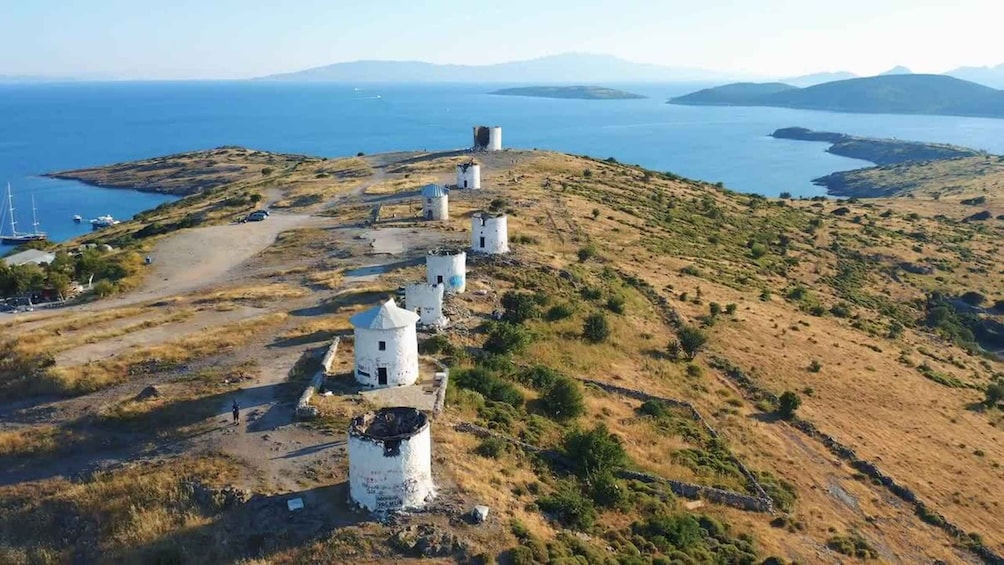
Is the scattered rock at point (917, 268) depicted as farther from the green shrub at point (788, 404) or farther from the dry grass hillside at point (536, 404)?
the green shrub at point (788, 404)

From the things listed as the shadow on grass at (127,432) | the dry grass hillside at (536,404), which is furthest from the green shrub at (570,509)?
the shadow on grass at (127,432)

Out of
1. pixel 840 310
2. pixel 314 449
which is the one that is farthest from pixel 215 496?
pixel 840 310

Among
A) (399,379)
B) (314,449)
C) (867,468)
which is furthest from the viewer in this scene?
(867,468)

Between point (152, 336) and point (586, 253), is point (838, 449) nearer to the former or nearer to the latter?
point (586, 253)

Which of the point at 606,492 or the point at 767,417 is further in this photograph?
the point at 767,417

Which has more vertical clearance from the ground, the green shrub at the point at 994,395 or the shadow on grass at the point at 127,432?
the shadow on grass at the point at 127,432

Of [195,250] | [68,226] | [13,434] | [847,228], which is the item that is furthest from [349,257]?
[68,226]

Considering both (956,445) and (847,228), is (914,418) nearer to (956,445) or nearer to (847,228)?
(956,445)
